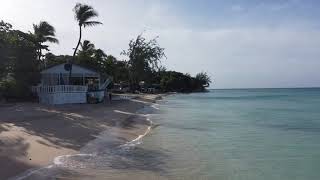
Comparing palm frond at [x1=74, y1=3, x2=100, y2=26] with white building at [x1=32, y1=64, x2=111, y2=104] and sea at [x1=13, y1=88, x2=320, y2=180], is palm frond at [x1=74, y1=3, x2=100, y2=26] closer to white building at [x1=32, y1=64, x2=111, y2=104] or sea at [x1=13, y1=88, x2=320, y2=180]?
white building at [x1=32, y1=64, x2=111, y2=104]

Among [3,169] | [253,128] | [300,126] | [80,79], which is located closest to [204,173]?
[3,169]

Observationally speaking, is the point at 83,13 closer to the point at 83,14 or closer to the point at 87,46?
the point at 83,14

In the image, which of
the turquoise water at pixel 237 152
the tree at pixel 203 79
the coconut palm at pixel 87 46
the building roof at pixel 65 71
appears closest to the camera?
the turquoise water at pixel 237 152

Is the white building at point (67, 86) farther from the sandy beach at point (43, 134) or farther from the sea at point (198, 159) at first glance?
the sea at point (198, 159)

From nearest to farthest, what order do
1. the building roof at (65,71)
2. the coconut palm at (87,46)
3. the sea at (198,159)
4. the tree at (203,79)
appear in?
the sea at (198,159)
the building roof at (65,71)
the coconut palm at (87,46)
the tree at (203,79)

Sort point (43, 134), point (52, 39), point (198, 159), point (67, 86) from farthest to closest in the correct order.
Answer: point (52, 39) → point (67, 86) → point (43, 134) → point (198, 159)

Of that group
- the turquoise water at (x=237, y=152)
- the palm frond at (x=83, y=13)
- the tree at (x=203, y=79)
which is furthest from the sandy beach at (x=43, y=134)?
the tree at (x=203, y=79)

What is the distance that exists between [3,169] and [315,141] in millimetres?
13435

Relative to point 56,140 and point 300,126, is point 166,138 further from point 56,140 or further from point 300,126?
point 300,126

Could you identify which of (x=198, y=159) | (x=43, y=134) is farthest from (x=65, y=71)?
(x=198, y=159)

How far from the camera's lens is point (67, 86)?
37250 mm

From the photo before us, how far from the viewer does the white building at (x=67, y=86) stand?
35.7 m

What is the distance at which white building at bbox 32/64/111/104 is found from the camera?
35691 millimetres

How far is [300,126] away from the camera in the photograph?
27.5 metres
